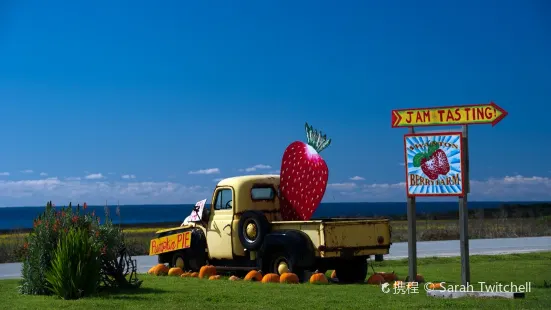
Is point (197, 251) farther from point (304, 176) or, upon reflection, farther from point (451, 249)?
point (451, 249)

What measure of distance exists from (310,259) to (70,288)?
5.22 meters

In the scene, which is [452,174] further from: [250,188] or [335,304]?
[250,188]

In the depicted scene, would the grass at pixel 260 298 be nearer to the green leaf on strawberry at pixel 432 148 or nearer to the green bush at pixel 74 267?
the green bush at pixel 74 267

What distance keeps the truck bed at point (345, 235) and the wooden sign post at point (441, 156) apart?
52.9 inches

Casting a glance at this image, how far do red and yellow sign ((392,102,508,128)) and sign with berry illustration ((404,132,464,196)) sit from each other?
0.26 m

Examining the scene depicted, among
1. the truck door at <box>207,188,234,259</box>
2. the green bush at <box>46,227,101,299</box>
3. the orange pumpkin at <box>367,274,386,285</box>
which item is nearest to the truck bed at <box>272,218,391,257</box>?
the orange pumpkin at <box>367,274,386,285</box>

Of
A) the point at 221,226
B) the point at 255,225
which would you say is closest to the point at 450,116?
the point at 255,225

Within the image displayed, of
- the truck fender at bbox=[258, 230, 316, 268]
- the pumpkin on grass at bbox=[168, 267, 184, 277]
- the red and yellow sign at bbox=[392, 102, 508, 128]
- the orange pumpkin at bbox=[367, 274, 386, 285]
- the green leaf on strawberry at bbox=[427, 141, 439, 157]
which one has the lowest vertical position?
the orange pumpkin at bbox=[367, 274, 386, 285]

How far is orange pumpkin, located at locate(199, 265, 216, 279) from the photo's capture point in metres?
20.9

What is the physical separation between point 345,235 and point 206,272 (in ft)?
12.2

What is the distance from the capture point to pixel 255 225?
20.2 m

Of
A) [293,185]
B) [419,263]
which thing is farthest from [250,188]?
[419,263]

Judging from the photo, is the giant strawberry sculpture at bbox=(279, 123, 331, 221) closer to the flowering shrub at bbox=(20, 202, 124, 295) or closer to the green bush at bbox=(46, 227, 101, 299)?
the flowering shrub at bbox=(20, 202, 124, 295)

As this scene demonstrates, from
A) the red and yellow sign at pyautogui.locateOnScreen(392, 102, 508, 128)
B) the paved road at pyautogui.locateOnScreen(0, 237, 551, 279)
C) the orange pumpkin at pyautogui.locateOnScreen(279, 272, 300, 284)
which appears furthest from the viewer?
the paved road at pyautogui.locateOnScreen(0, 237, 551, 279)
